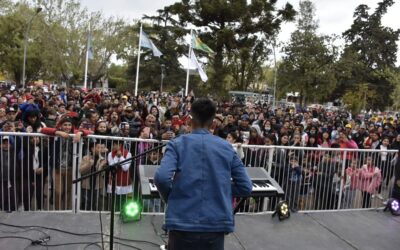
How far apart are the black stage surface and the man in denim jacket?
240 cm

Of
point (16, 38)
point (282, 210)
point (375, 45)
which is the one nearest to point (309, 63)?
point (282, 210)

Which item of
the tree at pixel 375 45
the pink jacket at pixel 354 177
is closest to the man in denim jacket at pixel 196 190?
the pink jacket at pixel 354 177

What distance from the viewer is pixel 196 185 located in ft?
9.39

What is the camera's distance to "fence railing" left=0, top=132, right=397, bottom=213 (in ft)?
19.3

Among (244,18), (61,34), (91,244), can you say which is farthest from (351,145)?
(61,34)

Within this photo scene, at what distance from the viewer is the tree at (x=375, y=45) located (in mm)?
56062

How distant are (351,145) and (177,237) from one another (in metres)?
7.32

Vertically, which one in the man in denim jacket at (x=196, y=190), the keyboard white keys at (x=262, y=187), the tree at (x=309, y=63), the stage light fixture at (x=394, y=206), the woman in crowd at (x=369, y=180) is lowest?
the stage light fixture at (x=394, y=206)

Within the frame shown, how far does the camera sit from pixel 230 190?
9.80 feet

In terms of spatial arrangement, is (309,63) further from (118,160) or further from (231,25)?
(118,160)

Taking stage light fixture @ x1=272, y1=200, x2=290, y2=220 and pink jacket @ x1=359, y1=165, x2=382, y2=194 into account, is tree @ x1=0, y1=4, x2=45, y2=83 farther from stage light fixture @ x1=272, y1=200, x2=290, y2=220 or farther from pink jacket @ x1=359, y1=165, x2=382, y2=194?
stage light fixture @ x1=272, y1=200, x2=290, y2=220

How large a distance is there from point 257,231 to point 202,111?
3517 millimetres

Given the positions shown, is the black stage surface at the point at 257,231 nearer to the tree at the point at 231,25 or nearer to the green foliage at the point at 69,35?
the tree at the point at 231,25

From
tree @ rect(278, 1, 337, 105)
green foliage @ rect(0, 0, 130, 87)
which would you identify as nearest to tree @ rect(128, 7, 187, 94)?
green foliage @ rect(0, 0, 130, 87)
